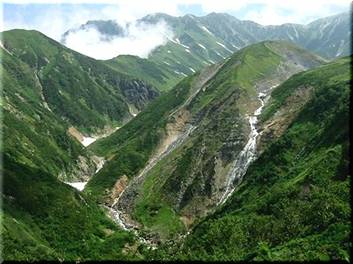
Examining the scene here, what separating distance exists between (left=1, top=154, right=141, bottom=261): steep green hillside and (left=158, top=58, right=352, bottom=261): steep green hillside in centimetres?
2090

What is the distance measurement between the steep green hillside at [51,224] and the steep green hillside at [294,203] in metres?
20.9

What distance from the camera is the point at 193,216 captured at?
182m

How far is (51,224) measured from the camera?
15912 cm

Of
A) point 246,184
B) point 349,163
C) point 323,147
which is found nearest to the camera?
point 349,163

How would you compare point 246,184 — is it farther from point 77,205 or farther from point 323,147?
point 77,205

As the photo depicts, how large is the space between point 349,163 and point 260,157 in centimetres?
5327

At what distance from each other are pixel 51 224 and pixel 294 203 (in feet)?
215

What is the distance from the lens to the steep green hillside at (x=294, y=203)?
10427 cm

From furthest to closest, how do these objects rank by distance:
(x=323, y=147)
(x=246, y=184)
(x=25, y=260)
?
(x=246, y=184)
(x=323, y=147)
(x=25, y=260)

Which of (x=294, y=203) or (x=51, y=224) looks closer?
(x=294, y=203)

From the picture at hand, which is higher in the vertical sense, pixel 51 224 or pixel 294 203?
pixel 294 203

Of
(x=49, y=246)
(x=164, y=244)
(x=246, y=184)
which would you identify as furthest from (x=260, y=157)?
(x=49, y=246)

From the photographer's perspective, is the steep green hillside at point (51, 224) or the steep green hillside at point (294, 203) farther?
the steep green hillside at point (51, 224)

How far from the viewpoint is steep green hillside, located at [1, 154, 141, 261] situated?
13525 centimetres
